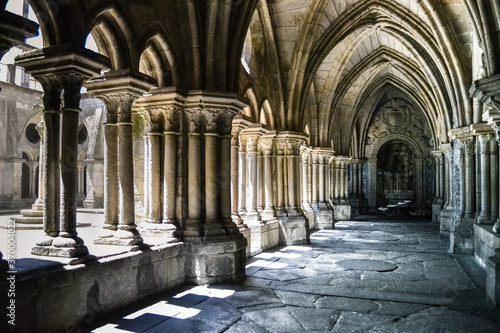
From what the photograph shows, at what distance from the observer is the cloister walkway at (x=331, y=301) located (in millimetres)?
3617

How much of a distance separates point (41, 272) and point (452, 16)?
26.7 feet

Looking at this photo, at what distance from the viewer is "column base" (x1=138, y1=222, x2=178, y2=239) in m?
5.22

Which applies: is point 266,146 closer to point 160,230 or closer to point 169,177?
point 169,177

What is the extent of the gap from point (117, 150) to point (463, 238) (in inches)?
258

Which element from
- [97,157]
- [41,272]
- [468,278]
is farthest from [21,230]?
[97,157]

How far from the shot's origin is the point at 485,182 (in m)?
7.43

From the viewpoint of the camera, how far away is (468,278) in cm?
571

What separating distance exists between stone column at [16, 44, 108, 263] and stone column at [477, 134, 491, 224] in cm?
659

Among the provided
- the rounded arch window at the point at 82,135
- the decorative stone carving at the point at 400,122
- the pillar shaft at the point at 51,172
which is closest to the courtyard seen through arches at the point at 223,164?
the pillar shaft at the point at 51,172

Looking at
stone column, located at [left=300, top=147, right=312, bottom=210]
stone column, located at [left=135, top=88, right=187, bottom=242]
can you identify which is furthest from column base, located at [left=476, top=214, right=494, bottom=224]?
stone column, located at [left=300, top=147, right=312, bottom=210]

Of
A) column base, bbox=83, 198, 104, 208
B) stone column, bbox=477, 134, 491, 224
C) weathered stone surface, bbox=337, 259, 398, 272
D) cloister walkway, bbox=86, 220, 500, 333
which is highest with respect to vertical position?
stone column, bbox=477, 134, 491, 224

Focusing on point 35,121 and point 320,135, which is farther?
point 35,121

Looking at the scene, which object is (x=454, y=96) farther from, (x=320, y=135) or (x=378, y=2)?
(x=320, y=135)

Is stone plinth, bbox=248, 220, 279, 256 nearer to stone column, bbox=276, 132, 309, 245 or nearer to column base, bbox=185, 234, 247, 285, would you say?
stone column, bbox=276, 132, 309, 245
